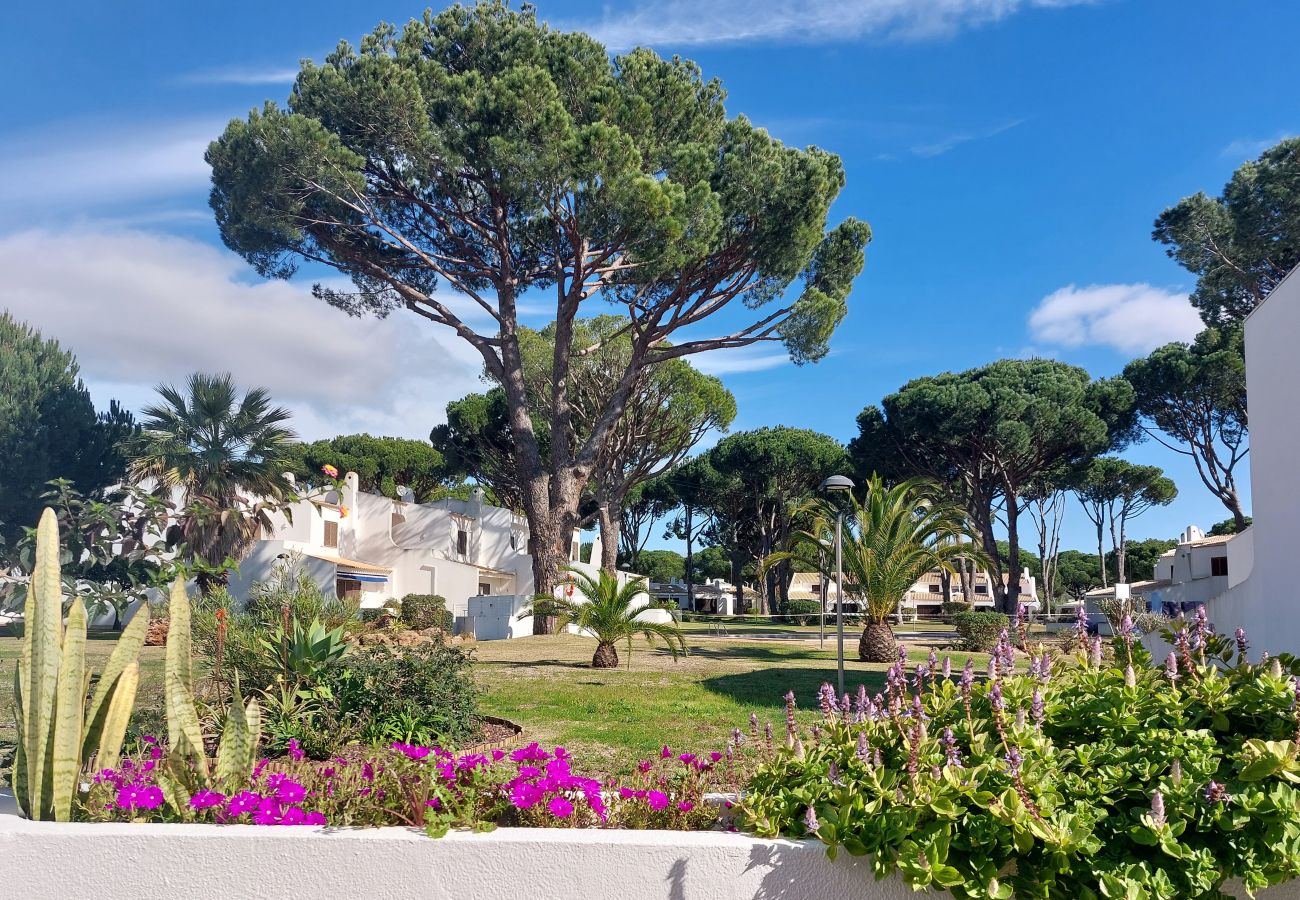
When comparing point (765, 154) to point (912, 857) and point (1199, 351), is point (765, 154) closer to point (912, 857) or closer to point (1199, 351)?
point (1199, 351)

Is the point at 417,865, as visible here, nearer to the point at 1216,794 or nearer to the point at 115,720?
the point at 115,720

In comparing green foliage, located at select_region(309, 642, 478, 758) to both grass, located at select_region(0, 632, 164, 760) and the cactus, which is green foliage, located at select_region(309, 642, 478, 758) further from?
the cactus

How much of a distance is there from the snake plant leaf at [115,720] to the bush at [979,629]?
20282 mm

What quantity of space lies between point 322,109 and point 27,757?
2381 cm

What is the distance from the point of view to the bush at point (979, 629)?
75.2ft

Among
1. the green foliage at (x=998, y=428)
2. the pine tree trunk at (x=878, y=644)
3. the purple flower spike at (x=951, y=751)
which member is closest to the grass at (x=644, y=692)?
the pine tree trunk at (x=878, y=644)

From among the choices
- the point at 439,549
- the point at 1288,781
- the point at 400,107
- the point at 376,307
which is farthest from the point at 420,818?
the point at 439,549

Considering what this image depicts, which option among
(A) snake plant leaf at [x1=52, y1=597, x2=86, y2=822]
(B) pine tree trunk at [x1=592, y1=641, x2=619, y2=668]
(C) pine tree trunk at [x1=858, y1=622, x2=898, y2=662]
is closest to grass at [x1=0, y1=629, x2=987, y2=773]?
(B) pine tree trunk at [x1=592, y1=641, x2=619, y2=668]

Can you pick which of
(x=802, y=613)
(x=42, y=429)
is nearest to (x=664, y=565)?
(x=802, y=613)

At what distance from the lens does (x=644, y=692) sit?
43.7 feet

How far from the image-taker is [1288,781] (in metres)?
2.78

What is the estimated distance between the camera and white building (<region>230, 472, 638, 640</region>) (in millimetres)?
33156

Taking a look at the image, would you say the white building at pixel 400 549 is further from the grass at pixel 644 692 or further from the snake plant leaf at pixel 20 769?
the snake plant leaf at pixel 20 769

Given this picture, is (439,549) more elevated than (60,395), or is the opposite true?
(60,395)
